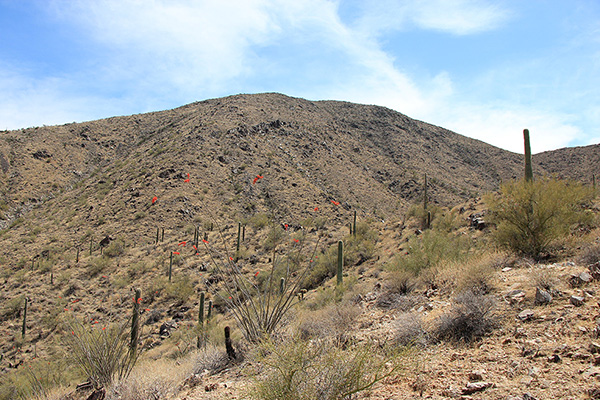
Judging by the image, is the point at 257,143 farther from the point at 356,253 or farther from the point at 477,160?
the point at 477,160

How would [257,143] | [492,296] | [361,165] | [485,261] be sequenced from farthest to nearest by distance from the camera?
[361,165], [257,143], [485,261], [492,296]

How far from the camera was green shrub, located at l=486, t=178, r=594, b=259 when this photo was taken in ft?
28.8

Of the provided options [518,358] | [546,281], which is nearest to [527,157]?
[546,281]

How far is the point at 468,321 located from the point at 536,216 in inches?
199

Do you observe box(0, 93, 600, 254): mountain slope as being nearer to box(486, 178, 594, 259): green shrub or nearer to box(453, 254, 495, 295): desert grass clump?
box(486, 178, 594, 259): green shrub

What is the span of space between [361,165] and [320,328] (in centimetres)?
4926

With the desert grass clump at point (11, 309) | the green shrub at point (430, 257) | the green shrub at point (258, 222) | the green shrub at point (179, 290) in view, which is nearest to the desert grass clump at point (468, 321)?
the green shrub at point (430, 257)

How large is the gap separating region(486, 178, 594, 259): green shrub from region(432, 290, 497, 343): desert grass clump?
161 inches

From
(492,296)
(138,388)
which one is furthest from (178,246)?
(492,296)

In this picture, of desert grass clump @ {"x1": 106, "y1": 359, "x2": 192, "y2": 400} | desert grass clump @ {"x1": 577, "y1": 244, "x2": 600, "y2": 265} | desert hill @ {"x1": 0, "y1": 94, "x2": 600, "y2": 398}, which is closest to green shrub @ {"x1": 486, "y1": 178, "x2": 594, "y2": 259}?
desert hill @ {"x1": 0, "y1": 94, "x2": 600, "y2": 398}

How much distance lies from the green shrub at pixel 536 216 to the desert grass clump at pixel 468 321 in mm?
4098

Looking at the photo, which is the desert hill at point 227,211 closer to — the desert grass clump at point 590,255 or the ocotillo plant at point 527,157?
the desert grass clump at point 590,255

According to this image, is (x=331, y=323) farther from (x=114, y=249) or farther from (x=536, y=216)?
(x=114, y=249)

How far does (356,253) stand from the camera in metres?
21.1
